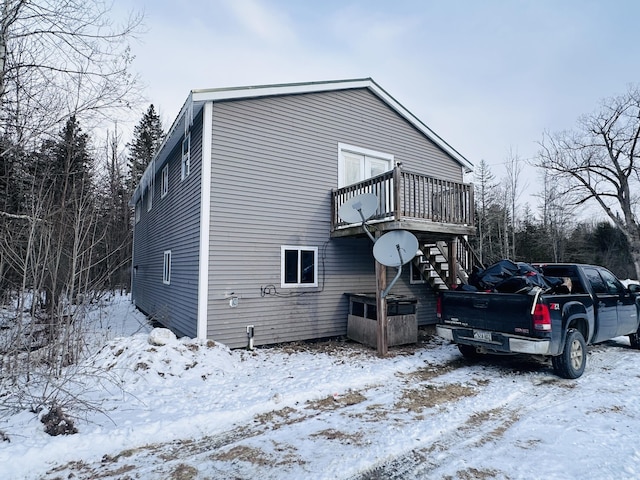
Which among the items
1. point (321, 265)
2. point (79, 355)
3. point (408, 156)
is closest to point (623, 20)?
point (408, 156)

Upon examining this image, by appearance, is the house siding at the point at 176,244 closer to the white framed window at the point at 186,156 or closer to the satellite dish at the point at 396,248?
the white framed window at the point at 186,156

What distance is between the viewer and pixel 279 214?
8492mm

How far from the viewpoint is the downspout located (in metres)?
7.27

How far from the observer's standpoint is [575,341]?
5.94m

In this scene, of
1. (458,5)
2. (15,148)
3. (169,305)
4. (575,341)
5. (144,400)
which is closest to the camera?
(144,400)

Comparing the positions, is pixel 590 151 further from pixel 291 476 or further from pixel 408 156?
pixel 291 476

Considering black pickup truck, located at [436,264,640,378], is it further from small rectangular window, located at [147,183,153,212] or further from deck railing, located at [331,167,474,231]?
small rectangular window, located at [147,183,153,212]

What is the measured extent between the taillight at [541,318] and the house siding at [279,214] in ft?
15.7

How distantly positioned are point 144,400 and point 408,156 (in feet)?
31.9

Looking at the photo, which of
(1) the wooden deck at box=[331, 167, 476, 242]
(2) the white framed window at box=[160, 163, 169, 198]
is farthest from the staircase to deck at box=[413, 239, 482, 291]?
(2) the white framed window at box=[160, 163, 169, 198]

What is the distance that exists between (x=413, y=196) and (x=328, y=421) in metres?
5.13

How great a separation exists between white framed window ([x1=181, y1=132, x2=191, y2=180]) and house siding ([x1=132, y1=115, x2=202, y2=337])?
227mm

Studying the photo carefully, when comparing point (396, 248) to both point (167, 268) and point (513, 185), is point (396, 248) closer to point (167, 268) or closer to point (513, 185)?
point (167, 268)

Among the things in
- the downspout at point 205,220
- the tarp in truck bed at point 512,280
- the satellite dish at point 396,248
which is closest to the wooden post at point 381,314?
the satellite dish at point 396,248
